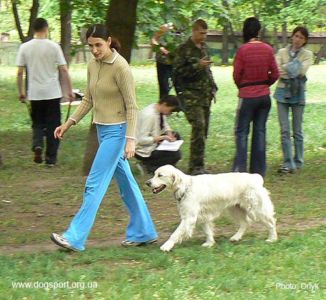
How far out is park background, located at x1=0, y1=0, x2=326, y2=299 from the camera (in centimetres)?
534

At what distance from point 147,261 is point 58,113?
491 centimetres

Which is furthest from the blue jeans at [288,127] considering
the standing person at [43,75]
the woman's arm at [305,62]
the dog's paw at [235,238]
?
the dog's paw at [235,238]

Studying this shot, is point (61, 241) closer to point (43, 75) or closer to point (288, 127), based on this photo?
point (43, 75)

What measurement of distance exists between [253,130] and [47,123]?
3043 mm

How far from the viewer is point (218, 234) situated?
7.09m

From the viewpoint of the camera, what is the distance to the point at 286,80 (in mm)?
9938

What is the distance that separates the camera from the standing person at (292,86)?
9.84 metres

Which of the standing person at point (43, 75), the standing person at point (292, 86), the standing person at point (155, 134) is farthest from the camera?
the standing person at point (43, 75)

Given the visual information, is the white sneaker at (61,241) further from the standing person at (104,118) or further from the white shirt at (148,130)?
the white shirt at (148,130)

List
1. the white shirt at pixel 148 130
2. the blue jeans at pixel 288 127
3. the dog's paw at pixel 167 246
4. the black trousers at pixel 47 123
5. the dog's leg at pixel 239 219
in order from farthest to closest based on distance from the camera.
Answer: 1. the black trousers at pixel 47 123
2. the blue jeans at pixel 288 127
3. the white shirt at pixel 148 130
4. the dog's leg at pixel 239 219
5. the dog's paw at pixel 167 246

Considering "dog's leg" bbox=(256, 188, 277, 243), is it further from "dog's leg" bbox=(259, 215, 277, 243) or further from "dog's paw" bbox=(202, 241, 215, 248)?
"dog's paw" bbox=(202, 241, 215, 248)

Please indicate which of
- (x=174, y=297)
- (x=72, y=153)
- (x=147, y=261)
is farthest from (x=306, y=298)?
(x=72, y=153)

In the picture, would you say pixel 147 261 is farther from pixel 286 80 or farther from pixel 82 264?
pixel 286 80

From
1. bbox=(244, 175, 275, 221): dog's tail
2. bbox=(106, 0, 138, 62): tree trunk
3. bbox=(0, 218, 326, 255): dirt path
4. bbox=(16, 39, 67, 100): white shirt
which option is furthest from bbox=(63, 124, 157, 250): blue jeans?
bbox=(16, 39, 67, 100): white shirt
